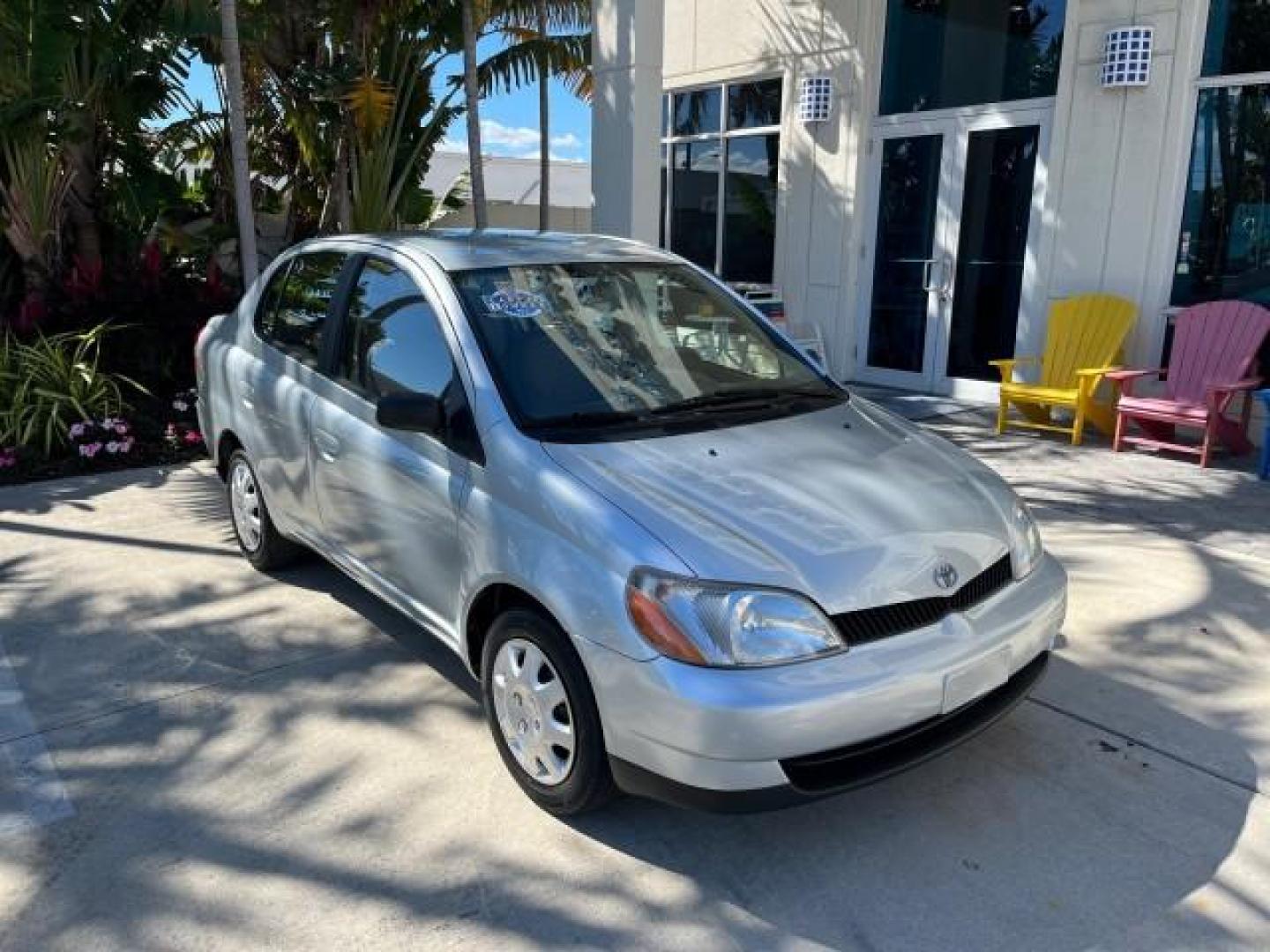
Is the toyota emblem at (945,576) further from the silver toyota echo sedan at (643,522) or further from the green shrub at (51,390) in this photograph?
the green shrub at (51,390)

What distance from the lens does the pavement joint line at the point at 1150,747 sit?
3202 mm

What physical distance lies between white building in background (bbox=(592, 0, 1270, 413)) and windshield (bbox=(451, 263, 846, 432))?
4900 mm

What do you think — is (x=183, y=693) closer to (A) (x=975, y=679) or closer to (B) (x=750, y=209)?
(A) (x=975, y=679)

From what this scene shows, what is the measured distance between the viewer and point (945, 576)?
284 centimetres

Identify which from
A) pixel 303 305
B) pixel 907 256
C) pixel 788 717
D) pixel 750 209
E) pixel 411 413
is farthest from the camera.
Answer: pixel 750 209

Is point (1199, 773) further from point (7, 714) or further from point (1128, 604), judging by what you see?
point (7, 714)

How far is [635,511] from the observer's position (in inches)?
109

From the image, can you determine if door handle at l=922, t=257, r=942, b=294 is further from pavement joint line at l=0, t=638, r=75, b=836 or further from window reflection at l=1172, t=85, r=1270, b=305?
pavement joint line at l=0, t=638, r=75, b=836

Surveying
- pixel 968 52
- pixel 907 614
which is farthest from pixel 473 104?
pixel 907 614

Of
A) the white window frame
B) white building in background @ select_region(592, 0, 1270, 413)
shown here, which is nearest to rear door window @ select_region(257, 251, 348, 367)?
white building in background @ select_region(592, 0, 1270, 413)

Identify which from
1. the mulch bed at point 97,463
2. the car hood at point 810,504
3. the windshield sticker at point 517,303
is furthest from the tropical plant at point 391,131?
the car hood at point 810,504

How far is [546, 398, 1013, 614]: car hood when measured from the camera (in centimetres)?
268

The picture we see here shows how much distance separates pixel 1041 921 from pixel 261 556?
3811 millimetres

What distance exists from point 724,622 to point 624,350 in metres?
1.38
